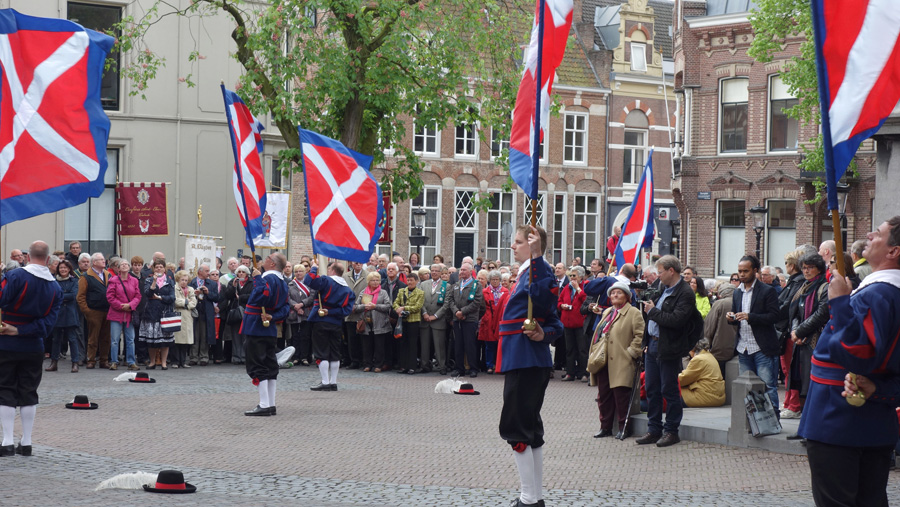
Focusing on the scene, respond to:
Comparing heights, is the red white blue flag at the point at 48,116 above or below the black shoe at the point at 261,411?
above

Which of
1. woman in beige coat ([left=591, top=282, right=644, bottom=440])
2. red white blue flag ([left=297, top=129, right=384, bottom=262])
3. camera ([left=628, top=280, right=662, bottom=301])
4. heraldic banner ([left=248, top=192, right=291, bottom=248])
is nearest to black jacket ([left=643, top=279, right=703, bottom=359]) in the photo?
woman in beige coat ([left=591, top=282, right=644, bottom=440])

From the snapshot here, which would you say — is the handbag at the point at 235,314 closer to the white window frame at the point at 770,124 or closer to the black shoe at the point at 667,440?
the black shoe at the point at 667,440

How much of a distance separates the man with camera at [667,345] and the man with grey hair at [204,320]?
997 cm

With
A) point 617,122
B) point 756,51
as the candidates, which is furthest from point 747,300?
point 617,122

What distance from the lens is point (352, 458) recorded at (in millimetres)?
10211

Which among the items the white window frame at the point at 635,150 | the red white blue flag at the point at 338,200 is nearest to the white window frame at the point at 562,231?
the white window frame at the point at 635,150

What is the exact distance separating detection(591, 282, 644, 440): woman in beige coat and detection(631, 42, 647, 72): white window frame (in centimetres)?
3709

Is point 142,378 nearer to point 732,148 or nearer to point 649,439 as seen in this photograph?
point 649,439

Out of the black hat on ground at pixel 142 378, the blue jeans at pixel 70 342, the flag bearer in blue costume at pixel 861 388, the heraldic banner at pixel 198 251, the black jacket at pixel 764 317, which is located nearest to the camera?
the flag bearer in blue costume at pixel 861 388

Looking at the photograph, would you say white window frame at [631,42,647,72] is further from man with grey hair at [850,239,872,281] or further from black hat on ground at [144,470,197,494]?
black hat on ground at [144,470,197,494]

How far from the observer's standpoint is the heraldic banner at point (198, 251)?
23219 mm

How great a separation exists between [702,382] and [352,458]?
536cm

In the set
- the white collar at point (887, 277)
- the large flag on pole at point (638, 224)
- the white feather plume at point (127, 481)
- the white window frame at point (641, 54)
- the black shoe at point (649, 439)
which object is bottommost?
the black shoe at point (649, 439)

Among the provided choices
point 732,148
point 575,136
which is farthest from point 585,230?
point 732,148
